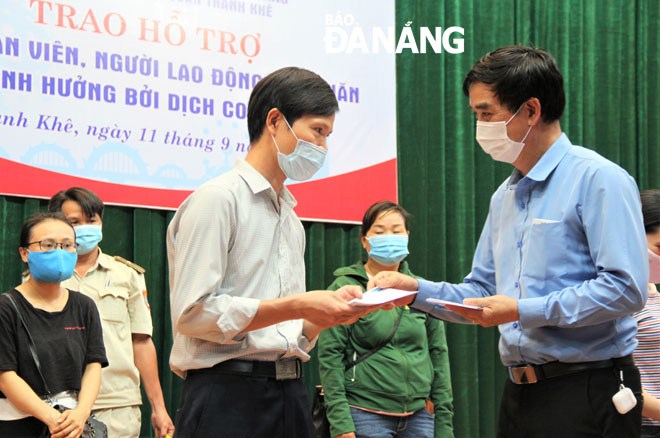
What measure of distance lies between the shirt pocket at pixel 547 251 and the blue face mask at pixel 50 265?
73.1 inches

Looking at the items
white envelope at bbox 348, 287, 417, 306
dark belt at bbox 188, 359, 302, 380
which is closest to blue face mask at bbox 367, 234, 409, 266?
white envelope at bbox 348, 287, 417, 306

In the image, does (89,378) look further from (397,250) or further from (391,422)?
(397,250)

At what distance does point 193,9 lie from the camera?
452cm

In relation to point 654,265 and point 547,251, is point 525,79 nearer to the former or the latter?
point 547,251

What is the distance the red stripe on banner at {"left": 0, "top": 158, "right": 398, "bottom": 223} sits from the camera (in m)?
4.00

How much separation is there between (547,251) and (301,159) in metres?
0.69

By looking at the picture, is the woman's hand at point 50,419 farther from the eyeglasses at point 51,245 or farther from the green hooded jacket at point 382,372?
the green hooded jacket at point 382,372

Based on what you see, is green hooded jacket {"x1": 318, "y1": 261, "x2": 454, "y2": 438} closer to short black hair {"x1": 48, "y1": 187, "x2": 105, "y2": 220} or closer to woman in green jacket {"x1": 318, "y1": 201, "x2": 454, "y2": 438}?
woman in green jacket {"x1": 318, "y1": 201, "x2": 454, "y2": 438}

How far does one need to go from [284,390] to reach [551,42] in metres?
4.42

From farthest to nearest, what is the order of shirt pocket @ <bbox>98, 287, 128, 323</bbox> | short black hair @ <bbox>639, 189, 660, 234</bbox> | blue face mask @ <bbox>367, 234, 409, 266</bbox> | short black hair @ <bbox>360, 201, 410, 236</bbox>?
1. short black hair @ <bbox>360, 201, 410, 236</bbox>
2. blue face mask @ <bbox>367, 234, 409, 266</bbox>
3. shirt pocket @ <bbox>98, 287, 128, 323</bbox>
4. short black hair @ <bbox>639, 189, 660, 234</bbox>

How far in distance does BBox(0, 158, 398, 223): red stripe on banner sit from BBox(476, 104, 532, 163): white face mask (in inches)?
96.7

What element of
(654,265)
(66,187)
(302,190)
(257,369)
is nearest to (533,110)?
(654,265)

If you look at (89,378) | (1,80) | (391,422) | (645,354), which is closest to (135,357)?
(89,378)

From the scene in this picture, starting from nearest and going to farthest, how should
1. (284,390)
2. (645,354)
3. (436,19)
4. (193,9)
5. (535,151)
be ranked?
(284,390)
(535,151)
(645,354)
(193,9)
(436,19)
